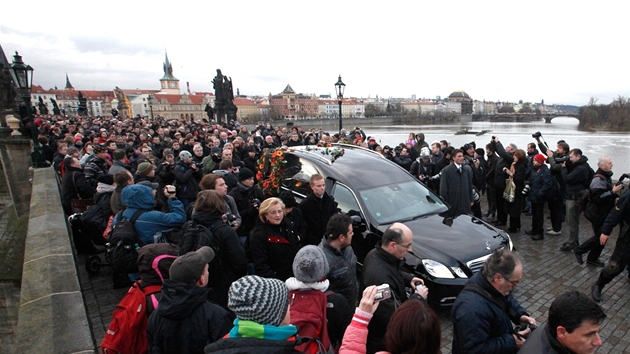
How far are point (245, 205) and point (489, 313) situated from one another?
3535 mm

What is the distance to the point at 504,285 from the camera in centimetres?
236

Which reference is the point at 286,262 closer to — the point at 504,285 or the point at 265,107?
the point at 504,285

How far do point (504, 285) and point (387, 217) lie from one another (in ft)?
8.91

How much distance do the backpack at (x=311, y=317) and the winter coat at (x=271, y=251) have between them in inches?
53.9

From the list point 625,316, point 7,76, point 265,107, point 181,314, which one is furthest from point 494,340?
point 265,107

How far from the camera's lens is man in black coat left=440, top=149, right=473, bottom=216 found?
6.59 metres

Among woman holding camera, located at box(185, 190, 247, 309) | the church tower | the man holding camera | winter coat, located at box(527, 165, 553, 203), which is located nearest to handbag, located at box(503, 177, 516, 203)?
winter coat, located at box(527, 165, 553, 203)

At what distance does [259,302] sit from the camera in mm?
1713

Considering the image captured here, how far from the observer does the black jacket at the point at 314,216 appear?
A: 459 cm

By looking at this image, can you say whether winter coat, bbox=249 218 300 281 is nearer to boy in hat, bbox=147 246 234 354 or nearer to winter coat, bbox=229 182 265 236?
winter coat, bbox=229 182 265 236

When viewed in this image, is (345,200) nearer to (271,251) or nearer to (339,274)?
(271,251)

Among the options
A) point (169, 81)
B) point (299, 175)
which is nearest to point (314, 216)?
point (299, 175)

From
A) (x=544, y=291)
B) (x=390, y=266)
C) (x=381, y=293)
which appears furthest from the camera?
(x=544, y=291)

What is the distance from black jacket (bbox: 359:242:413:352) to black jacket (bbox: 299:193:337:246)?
175cm
